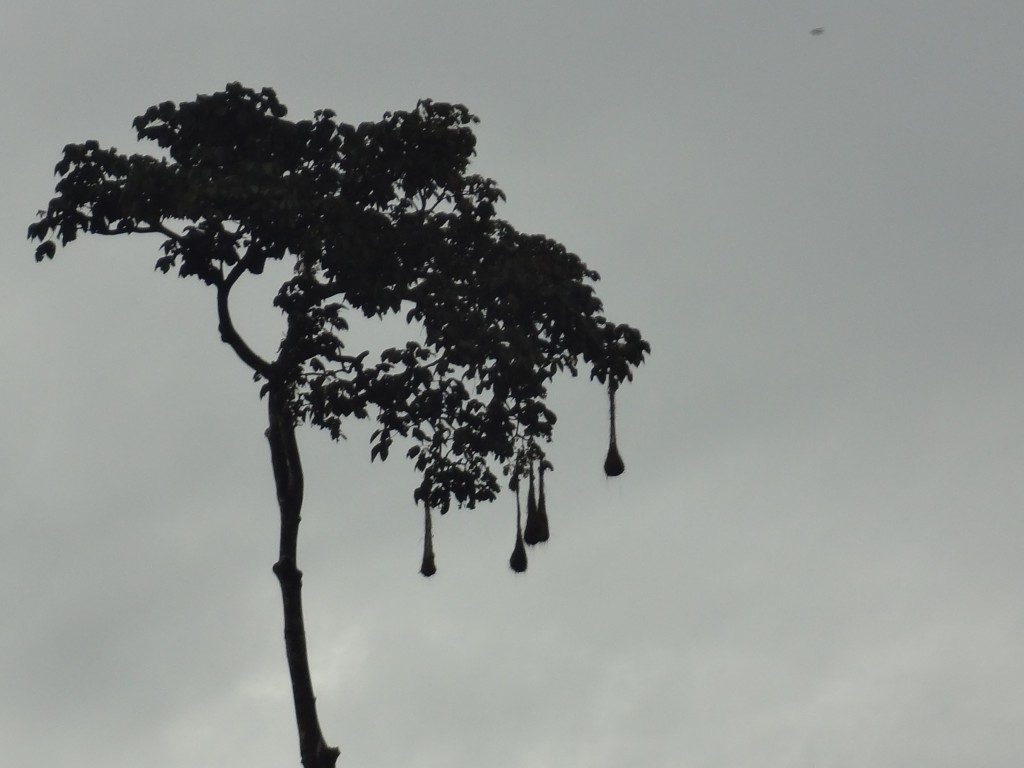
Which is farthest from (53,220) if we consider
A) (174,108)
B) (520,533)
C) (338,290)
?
(520,533)

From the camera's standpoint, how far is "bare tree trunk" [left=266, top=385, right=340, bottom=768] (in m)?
23.9

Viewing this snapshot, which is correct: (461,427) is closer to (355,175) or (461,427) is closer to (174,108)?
(355,175)

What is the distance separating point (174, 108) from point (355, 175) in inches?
103

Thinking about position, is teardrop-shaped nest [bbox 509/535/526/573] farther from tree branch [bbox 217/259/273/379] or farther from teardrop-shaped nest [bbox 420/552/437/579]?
tree branch [bbox 217/259/273/379]

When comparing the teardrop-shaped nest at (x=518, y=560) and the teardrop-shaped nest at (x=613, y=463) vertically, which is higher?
the teardrop-shaped nest at (x=613, y=463)

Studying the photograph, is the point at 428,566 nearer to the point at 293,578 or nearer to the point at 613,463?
the point at 293,578

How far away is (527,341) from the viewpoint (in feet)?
73.2

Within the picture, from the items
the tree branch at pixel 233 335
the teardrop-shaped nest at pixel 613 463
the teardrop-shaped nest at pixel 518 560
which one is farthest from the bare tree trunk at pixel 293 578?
the teardrop-shaped nest at pixel 613 463

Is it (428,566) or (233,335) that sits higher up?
(233,335)

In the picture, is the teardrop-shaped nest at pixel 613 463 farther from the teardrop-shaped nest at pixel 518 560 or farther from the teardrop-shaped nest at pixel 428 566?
the teardrop-shaped nest at pixel 428 566

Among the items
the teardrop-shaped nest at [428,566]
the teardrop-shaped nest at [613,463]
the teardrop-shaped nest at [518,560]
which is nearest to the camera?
the teardrop-shaped nest at [613,463]

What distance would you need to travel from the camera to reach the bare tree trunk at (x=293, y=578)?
2392 centimetres

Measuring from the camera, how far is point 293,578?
79.2ft

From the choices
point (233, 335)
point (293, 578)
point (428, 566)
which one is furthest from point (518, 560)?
point (233, 335)
